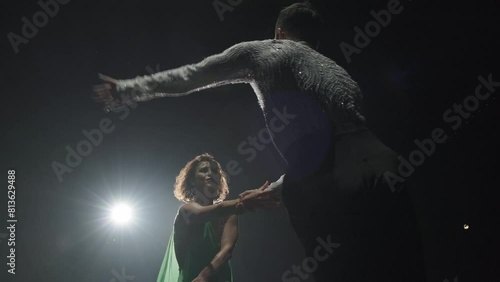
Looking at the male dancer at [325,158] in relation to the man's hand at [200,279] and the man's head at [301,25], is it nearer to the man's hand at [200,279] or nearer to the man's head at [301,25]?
the man's head at [301,25]

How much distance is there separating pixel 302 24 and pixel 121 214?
2.45 meters

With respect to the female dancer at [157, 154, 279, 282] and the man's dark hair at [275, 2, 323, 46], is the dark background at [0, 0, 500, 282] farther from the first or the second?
the man's dark hair at [275, 2, 323, 46]

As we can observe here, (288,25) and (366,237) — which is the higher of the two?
(288,25)

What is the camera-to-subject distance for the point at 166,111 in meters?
2.89

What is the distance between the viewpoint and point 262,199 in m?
0.98

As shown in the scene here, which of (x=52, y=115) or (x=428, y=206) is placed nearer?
(x=52, y=115)

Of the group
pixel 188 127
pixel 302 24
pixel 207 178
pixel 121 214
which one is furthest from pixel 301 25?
pixel 121 214

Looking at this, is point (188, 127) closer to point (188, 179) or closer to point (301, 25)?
point (188, 179)

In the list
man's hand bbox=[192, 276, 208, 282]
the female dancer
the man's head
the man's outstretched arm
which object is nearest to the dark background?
the female dancer

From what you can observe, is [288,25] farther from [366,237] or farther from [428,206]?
[428,206]

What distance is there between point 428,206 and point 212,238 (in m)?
1.52

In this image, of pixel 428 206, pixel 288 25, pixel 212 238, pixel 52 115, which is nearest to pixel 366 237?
pixel 288 25

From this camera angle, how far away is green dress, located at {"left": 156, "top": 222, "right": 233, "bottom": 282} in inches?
83.1

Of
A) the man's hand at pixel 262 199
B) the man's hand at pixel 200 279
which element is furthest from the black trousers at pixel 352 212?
the man's hand at pixel 200 279
